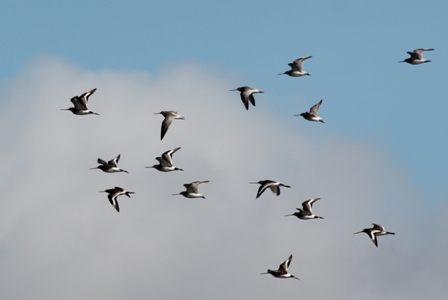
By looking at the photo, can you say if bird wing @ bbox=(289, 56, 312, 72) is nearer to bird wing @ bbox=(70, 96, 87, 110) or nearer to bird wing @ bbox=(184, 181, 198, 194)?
bird wing @ bbox=(184, 181, 198, 194)

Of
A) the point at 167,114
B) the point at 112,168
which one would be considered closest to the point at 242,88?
the point at 167,114

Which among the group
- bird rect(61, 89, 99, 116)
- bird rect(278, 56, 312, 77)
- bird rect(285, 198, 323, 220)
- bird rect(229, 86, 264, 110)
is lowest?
bird rect(285, 198, 323, 220)

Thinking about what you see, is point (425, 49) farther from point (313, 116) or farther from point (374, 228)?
point (374, 228)

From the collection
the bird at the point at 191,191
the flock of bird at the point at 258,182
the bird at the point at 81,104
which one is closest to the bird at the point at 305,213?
the flock of bird at the point at 258,182

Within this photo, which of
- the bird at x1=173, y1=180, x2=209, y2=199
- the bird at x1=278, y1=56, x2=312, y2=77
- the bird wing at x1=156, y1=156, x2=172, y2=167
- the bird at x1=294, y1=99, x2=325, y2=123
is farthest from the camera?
the bird at x1=278, y1=56, x2=312, y2=77

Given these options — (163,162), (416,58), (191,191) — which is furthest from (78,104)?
(416,58)

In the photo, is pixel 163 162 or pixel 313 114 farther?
pixel 313 114

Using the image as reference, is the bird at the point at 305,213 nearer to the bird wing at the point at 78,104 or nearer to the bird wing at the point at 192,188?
the bird wing at the point at 192,188

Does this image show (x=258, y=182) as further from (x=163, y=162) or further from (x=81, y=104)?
(x=81, y=104)

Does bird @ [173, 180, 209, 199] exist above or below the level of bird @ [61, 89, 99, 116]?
below

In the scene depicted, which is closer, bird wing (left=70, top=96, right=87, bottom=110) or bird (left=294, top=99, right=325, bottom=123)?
bird wing (left=70, top=96, right=87, bottom=110)

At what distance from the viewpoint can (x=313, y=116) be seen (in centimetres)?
5469

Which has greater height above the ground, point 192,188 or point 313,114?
point 313,114

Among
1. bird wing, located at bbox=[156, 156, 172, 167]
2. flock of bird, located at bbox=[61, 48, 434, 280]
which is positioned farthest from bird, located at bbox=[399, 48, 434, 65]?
bird wing, located at bbox=[156, 156, 172, 167]
